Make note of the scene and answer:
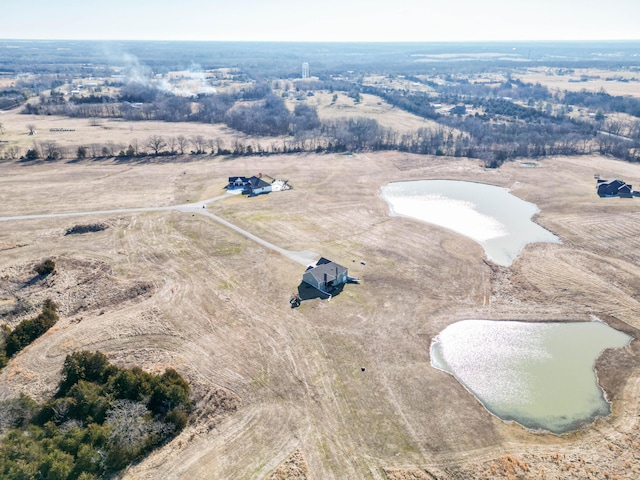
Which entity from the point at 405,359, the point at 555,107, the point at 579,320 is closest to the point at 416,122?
the point at 555,107

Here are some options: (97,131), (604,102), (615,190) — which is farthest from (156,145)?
(604,102)

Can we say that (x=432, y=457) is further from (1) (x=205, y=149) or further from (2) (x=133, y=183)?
(1) (x=205, y=149)

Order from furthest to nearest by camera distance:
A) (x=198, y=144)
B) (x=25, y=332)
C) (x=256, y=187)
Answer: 1. (x=198, y=144)
2. (x=256, y=187)
3. (x=25, y=332)

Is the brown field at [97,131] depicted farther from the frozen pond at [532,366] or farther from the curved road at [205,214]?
the frozen pond at [532,366]

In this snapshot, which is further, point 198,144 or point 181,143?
point 198,144

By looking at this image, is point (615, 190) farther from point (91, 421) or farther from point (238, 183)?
point (91, 421)

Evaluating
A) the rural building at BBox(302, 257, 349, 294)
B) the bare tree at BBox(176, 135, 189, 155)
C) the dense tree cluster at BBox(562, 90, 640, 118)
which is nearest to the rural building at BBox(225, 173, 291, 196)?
the bare tree at BBox(176, 135, 189, 155)

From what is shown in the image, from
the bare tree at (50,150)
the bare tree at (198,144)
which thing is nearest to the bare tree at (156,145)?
the bare tree at (198,144)
